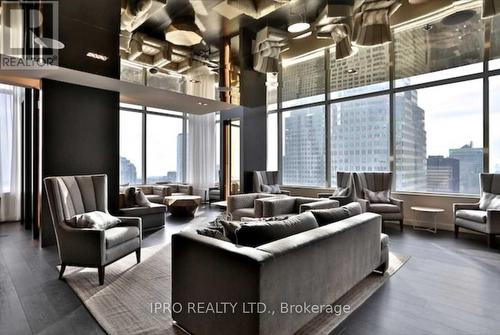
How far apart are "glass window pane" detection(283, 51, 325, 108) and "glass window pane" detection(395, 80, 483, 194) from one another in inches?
79.4

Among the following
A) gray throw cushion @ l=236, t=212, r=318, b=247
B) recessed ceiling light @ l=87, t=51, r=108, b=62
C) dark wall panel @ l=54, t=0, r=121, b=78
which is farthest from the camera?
recessed ceiling light @ l=87, t=51, r=108, b=62

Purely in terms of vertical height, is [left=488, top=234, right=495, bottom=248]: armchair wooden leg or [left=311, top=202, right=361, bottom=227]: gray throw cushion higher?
[left=311, top=202, right=361, bottom=227]: gray throw cushion

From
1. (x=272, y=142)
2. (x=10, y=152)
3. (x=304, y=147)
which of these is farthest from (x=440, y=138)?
(x=10, y=152)

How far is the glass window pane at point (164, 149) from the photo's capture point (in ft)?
28.6

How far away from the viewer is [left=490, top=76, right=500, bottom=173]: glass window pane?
4.86 m

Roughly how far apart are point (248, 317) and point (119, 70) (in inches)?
166

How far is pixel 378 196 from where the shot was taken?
5555 mm

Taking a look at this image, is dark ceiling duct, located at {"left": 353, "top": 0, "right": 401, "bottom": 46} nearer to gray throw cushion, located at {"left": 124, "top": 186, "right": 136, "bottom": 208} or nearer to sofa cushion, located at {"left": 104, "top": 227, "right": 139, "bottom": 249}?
sofa cushion, located at {"left": 104, "top": 227, "right": 139, "bottom": 249}

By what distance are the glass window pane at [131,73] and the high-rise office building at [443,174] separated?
5.79 m

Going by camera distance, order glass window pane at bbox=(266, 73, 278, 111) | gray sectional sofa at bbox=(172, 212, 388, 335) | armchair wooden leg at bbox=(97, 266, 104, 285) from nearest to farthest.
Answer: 1. gray sectional sofa at bbox=(172, 212, 388, 335)
2. armchair wooden leg at bbox=(97, 266, 104, 285)
3. glass window pane at bbox=(266, 73, 278, 111)

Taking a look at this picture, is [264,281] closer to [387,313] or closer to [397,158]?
[387,313]

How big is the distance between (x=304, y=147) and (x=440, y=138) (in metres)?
3.17

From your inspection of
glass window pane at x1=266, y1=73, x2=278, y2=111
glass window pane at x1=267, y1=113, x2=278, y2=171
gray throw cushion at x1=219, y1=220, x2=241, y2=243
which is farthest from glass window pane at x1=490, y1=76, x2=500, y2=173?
gray throw cushion at x1=219, y1=220, x2=241, y2=243

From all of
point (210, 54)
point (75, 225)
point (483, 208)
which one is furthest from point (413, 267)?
point (210, 54)
